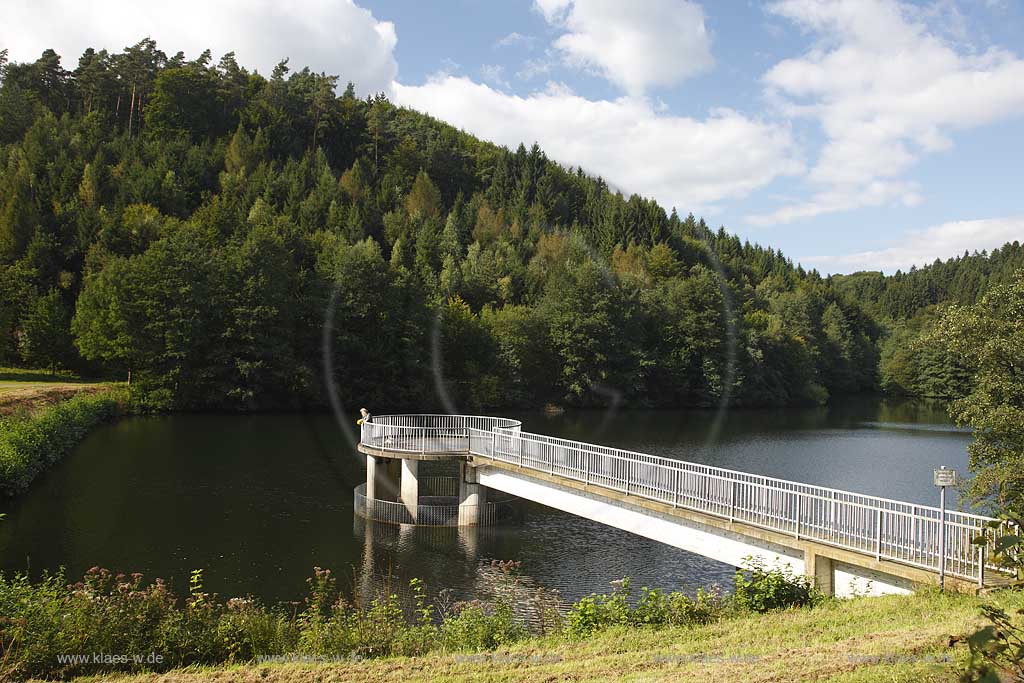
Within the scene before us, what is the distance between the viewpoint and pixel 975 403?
72.5ft

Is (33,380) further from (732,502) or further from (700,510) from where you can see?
(732,502)

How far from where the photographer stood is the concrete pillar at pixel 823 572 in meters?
14.0

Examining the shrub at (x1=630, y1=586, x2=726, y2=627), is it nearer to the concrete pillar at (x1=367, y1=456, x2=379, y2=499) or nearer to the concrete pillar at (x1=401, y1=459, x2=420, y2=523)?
the concrete pillar at (x1=401, y1=459, x2=420, y2=523)

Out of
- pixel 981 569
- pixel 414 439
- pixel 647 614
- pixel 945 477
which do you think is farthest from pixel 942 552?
pixel 414 439

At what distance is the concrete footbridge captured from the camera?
12.8 metres

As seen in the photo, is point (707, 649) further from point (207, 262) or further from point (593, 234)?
point (593, 234)

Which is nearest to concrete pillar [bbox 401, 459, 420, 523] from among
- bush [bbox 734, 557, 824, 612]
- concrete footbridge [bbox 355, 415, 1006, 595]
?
concrete footbridge [bbox 355, 415, 1006, 595]

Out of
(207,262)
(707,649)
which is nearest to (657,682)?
(707,649)

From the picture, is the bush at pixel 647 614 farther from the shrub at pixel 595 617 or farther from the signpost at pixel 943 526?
the signpost at pixel 943 526

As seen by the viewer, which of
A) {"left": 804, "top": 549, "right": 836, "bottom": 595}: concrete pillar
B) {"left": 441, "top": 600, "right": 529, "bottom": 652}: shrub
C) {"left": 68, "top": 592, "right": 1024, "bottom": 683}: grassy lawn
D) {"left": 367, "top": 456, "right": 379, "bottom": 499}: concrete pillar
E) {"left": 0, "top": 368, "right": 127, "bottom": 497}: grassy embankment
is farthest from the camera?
{"left": 0, "top": 368, "right": 127, "bottom": 497}: grassy embankment

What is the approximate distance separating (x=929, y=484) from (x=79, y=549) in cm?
3383

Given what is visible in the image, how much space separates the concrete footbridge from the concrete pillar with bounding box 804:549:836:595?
0.02m

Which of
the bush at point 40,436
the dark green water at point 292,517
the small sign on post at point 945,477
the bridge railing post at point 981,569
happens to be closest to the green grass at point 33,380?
the bush at point 40,436

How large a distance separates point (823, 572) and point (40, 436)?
105 feet
